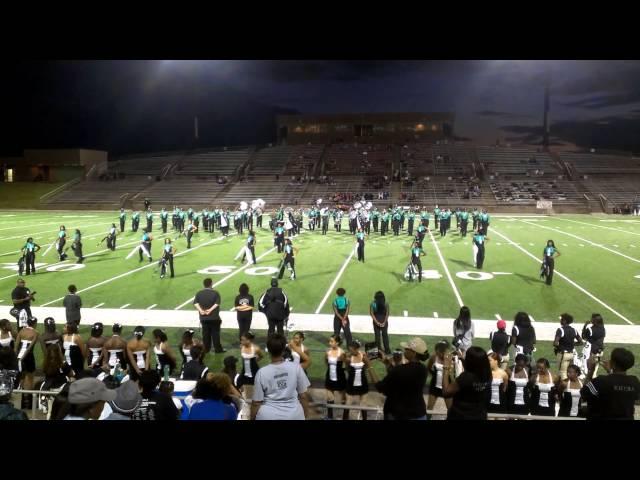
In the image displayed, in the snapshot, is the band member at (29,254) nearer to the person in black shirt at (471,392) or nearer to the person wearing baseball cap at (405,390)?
the person wearing baseball cap at (405,390)

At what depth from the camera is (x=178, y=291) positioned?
12148 mm

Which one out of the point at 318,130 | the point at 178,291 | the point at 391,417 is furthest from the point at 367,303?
the point at 318,130

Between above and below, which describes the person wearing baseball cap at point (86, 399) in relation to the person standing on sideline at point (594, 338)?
above

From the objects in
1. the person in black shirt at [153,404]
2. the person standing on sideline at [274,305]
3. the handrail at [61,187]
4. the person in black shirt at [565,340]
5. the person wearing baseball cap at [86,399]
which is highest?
the handrail at [61,187]

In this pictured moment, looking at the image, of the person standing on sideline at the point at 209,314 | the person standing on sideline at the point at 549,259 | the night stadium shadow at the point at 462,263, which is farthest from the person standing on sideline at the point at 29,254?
the person standing on sideline at the point at 549,259

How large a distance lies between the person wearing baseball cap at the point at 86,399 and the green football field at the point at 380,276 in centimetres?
747

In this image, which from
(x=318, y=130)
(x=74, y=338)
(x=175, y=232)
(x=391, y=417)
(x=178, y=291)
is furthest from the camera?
(x=318, y=130)

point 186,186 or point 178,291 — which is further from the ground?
point 186,186

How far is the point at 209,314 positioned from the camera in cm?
780

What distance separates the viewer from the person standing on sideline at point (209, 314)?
7.81m

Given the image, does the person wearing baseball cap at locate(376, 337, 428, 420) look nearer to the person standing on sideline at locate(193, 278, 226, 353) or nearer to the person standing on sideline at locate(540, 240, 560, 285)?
the person standing on sideline at locate(193, 278, 226, 353)

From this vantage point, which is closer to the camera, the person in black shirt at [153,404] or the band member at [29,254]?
the person in black shirt at [153,404]
